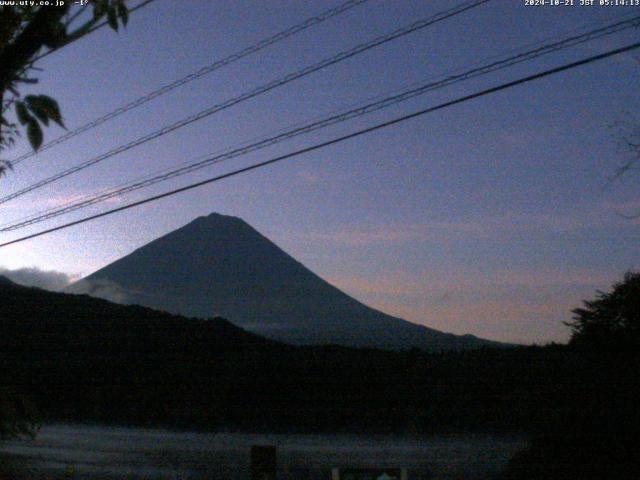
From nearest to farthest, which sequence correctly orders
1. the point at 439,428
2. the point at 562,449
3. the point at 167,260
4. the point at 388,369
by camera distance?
1. the point at 562,449
2. the point at 439,428
3. the point at 388,369
4. the point at 167,260

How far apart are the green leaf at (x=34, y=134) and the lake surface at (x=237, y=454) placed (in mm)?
11256

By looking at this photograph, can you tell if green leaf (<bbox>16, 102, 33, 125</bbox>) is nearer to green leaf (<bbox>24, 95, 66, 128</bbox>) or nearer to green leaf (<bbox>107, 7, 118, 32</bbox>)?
green leaf (<bbox>24, 95, 66, 128</bbox>)

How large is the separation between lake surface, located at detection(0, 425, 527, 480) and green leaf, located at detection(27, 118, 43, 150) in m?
11.3

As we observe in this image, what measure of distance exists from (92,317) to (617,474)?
107 ft

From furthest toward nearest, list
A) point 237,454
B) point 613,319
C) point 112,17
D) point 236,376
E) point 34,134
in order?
point 236,376
point 613,319
point 237,454
point 112,17
point 34,134

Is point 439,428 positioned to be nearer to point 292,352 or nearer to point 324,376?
point 324,376

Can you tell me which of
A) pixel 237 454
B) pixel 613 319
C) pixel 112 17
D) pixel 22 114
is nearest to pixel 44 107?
pixel 22 114

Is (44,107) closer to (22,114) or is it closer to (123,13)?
(22,114)

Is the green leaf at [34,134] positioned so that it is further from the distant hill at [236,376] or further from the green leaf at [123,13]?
the distant hill at [236,376]

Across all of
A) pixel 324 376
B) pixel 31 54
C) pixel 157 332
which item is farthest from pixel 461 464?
pixel 157 332

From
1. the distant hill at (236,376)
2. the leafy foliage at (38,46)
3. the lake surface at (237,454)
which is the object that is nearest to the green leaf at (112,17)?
the leafy foliage at (38,46)

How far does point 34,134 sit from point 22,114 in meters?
0.12

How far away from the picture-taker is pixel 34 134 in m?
3.90

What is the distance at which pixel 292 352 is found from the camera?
1345 inches
